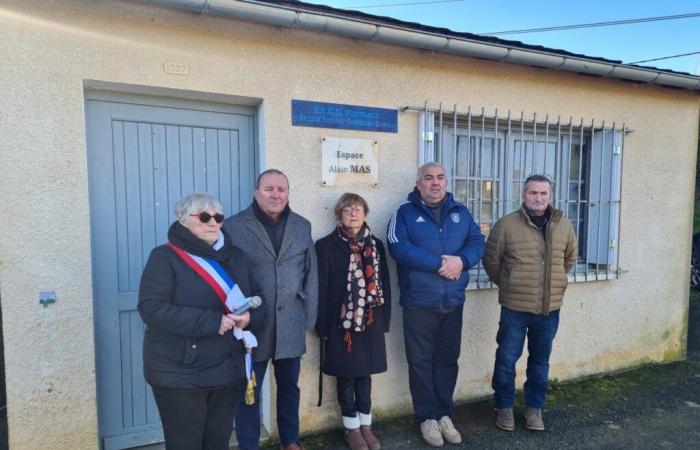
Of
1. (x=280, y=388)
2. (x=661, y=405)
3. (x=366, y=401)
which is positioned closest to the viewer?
(x=280, y=388)

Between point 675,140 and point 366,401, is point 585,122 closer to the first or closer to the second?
point 675,140

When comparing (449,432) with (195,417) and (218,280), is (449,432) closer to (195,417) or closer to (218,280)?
(195,417)

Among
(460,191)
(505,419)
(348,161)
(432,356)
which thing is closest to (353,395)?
(432,356)

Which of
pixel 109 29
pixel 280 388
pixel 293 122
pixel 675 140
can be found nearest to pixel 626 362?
pixel 675 140

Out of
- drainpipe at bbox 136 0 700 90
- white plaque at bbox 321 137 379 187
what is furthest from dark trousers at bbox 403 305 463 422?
drainpipe at bbox 136 0 700 90

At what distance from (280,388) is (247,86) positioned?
2.00m

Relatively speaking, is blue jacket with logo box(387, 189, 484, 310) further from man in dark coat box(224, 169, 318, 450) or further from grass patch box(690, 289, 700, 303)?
grass patch box(690, 289, 700, 303)

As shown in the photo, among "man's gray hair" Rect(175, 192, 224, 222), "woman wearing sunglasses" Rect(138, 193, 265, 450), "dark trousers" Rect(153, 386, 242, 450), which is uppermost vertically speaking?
"man's gray hair" Rect(175, 192, 224, 222)

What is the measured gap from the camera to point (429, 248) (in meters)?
3.02

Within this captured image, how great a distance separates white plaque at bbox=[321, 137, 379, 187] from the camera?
3.16 metres

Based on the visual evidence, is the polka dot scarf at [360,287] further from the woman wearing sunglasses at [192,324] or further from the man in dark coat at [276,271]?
the woman wearing sunglasses at [192,324]

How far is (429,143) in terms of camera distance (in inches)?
136

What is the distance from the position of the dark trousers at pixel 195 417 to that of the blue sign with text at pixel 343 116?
6.02 feet

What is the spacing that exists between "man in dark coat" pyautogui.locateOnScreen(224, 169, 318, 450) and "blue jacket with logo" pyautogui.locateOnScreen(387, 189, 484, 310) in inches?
26.4
